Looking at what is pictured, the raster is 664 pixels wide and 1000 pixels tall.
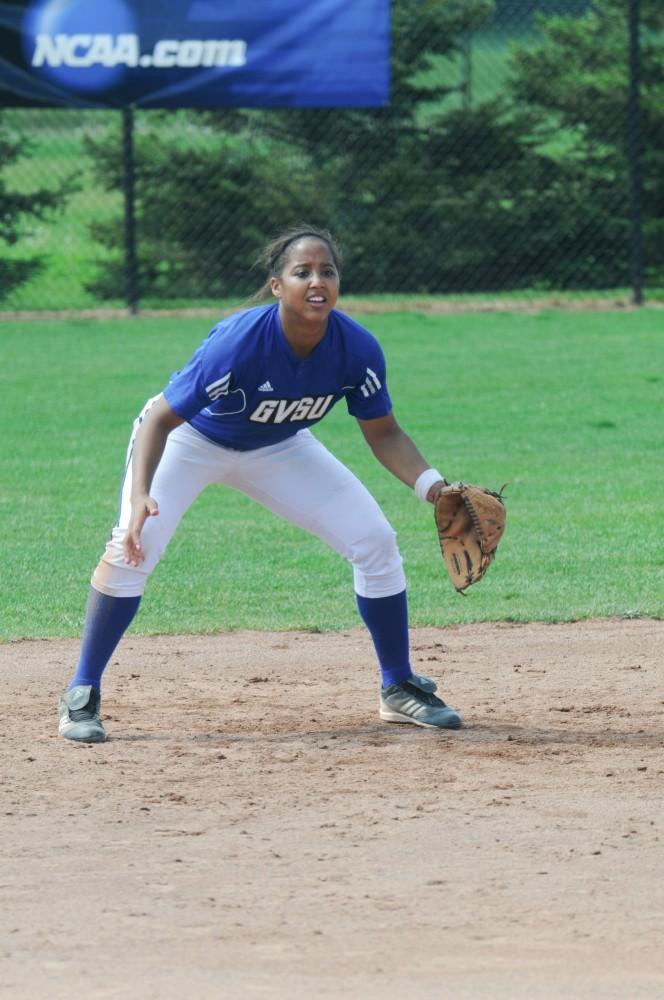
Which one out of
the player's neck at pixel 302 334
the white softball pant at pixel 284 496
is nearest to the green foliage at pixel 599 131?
the white softball pant at pixel 284 496

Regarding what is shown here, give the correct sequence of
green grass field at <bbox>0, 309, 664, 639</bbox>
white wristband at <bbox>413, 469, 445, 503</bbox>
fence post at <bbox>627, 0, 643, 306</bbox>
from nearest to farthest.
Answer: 1. white wristband at <bbox>413, 469, 445, 503</bbox>
2. green grass field at <bbox>0, 309, 664, 639</bbox>
3. fence post at <bbox>627, 0, 643, 306</bbox>

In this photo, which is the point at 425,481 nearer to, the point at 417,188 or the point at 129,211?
the point at 129,211

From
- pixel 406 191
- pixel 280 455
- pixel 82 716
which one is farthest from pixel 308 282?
pixel 406 191

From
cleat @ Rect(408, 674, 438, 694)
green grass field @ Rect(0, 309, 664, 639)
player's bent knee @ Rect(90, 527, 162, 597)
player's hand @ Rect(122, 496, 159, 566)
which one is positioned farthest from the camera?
green grass field @ Rect(0, 309, 664, 639)

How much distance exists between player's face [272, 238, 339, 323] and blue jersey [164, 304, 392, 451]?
0.42 ft

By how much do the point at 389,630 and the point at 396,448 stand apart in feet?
2.05

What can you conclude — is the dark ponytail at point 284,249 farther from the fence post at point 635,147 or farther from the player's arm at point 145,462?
the fence post at point 635,147

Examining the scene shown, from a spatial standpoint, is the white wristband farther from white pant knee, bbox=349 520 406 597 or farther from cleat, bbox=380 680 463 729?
cleat, bbox=380 680 463 729

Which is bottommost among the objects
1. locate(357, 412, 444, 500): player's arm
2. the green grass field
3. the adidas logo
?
the green grass field

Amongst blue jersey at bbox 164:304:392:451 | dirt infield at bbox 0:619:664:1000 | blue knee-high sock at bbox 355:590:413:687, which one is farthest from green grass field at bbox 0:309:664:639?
blue jersey at bbox 164:304:392:451

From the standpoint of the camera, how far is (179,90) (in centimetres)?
1680

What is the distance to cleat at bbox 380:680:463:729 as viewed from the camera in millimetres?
5273

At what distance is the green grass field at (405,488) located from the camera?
717 cm

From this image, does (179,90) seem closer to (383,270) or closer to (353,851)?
(383,270)
